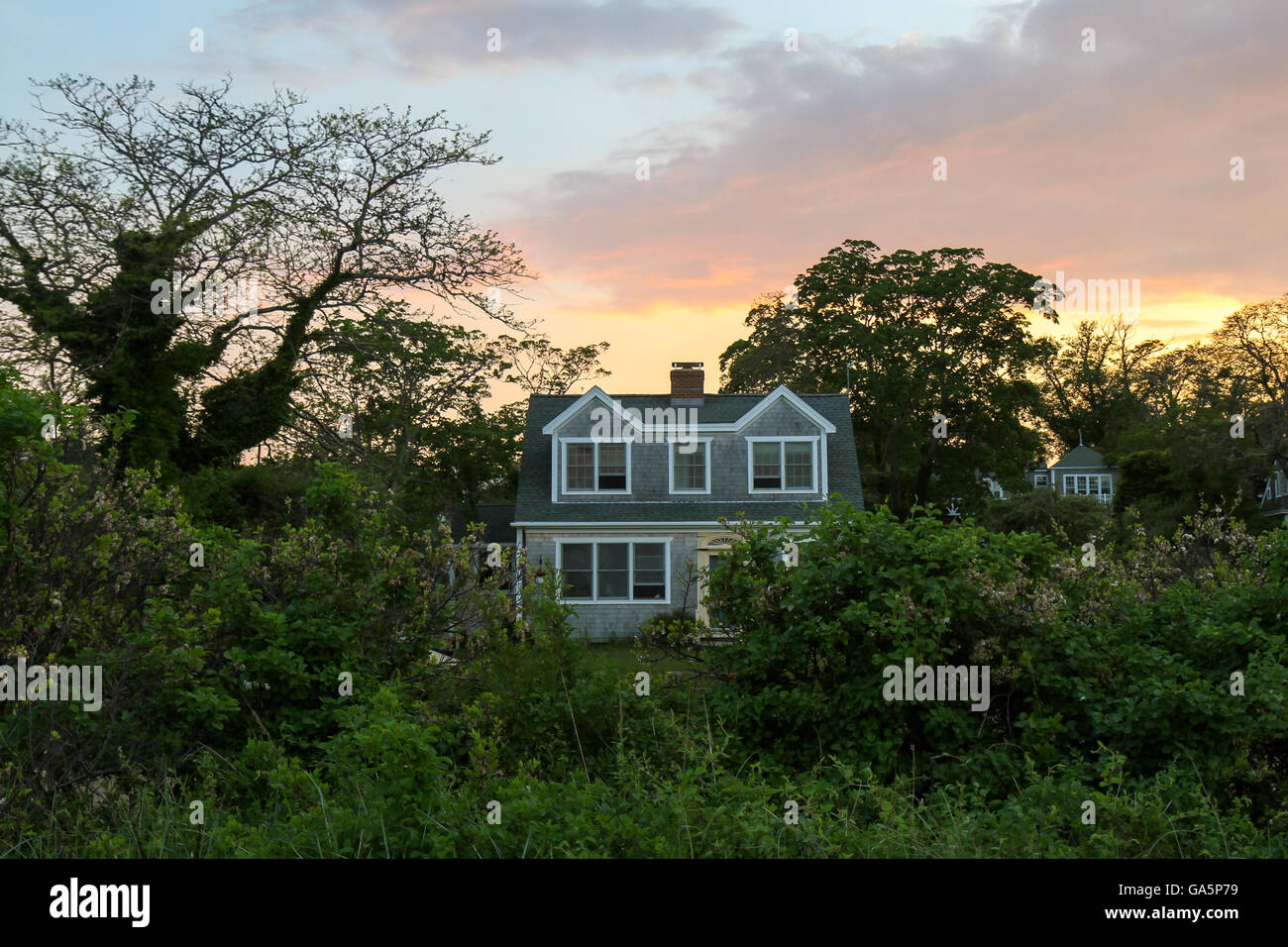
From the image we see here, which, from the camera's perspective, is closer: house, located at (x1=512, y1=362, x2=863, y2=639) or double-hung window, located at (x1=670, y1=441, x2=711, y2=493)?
house, located at (x1=512, y1=362, x2=863, y2=639)

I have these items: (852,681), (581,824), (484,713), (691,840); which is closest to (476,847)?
(581,824)

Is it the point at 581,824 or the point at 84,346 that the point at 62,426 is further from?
the point at 84,346

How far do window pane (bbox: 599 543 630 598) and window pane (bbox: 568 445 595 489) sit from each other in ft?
6.67

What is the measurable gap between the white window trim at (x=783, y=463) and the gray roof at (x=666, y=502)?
1.43 feet

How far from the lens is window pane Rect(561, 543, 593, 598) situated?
2959 cm

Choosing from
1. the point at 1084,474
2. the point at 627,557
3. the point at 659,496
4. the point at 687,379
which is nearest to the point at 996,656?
the point at 627,557

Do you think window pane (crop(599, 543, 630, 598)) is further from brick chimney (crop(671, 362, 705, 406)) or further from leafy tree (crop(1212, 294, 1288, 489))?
leafy tree (crop(1212, 294, 1288, 489))

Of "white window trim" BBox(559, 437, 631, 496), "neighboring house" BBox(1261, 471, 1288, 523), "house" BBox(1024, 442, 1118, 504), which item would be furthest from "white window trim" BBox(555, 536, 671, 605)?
"house" BBox(1024, 442, 1118, 504)

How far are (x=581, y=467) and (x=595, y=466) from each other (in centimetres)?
44

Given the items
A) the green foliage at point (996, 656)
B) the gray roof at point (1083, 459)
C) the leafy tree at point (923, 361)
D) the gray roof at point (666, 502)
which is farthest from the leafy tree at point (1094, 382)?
the green foliage at point (996, 656)

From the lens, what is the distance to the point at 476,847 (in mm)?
5121

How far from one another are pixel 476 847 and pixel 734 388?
156ft

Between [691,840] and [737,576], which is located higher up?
[737,576]
